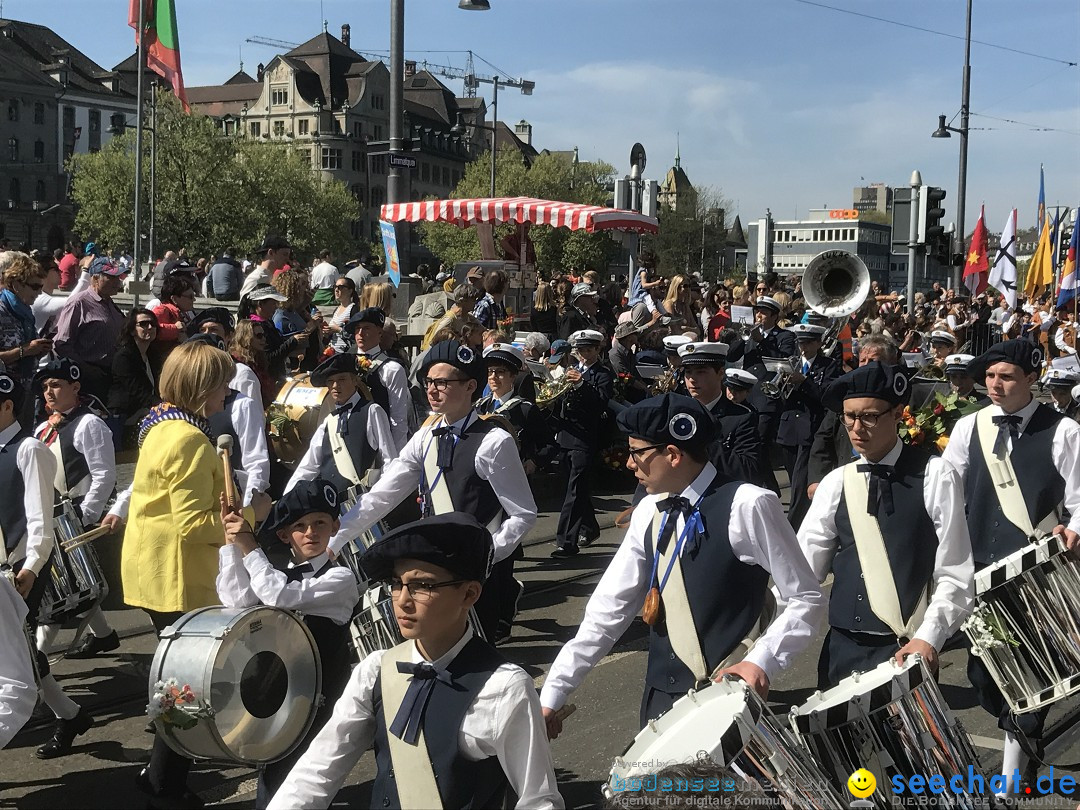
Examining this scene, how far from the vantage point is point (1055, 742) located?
5.13m

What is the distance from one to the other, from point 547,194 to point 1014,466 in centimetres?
8108

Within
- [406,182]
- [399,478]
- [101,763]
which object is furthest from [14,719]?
[406,182]

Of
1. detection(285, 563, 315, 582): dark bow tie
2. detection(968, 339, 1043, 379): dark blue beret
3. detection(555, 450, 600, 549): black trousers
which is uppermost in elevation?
detection(968, 339, 1043, 379): dark blue beret

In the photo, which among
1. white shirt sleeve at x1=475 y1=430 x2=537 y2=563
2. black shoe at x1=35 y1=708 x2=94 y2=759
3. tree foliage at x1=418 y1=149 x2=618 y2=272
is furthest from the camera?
tree foliage at x1=418 y1=149 x2=618 y2=272

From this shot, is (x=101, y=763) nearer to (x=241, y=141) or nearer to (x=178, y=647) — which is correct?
(x=178, y=647)

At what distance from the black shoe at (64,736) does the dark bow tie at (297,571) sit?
1.97m

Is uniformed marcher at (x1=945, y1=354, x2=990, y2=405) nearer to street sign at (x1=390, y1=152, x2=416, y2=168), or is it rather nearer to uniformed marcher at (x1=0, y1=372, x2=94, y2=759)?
uniformed marcher at (x1=0, y1=372, x2=94, y2=759)

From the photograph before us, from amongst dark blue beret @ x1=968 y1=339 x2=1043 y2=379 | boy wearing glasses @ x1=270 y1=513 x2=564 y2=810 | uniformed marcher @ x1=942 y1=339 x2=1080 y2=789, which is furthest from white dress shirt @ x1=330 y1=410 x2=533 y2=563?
boy wearing glasses @ x1=270 y1=513 x2=564 y2=810

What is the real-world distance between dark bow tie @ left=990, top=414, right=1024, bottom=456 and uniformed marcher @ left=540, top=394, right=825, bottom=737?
2705 millimetres

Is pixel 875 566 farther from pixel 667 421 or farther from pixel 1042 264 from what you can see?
pixel 1042 264

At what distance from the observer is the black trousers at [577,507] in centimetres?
1064

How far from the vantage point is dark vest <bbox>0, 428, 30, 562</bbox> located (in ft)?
19.7

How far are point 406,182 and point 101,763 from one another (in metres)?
11.5

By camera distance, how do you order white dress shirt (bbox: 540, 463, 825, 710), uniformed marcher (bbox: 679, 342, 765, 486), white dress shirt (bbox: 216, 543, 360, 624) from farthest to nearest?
1. uniformed marcher (bbox: 679, 342, 765, 486)
2. white dress shirt (bbox: 216, 543, 360, 624)
3. white dress shirt (bbox: 540, 463, 825, 710)
